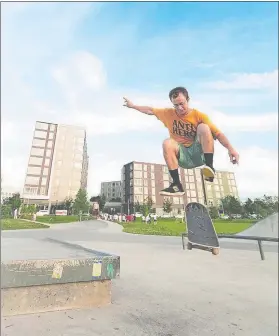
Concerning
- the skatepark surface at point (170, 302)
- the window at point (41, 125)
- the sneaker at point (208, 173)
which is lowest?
the skatepark surface at point (170, 302)

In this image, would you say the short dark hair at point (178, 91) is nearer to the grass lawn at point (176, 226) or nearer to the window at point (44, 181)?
the grass lawn at point (176, 226)

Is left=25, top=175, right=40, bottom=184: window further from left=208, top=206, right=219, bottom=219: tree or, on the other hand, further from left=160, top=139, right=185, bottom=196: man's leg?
left=208, top=206, right=219, bottom=219: tree

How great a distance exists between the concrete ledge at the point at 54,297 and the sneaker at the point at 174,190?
3.04ft

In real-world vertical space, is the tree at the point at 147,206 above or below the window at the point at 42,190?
below

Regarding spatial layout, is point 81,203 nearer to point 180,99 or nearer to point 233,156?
point 180,99

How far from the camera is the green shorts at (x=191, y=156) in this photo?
2.51 metres

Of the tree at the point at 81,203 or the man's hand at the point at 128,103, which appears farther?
the man's hand at the point at 128,103

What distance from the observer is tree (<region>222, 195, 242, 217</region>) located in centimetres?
255

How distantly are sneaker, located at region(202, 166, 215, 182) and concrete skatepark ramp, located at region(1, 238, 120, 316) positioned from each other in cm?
110

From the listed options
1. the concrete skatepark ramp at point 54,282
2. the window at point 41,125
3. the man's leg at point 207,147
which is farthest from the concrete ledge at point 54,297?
the window at point 41,125

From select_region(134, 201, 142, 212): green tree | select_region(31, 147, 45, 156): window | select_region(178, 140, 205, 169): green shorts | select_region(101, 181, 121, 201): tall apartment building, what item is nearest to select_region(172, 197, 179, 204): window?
select_region(178, 140, 205, 169): green shorts

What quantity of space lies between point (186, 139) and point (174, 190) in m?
0.51

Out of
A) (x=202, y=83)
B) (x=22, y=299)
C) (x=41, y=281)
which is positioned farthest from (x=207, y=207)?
(x=22, y=299)

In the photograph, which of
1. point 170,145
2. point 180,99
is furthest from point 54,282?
point 180,99
